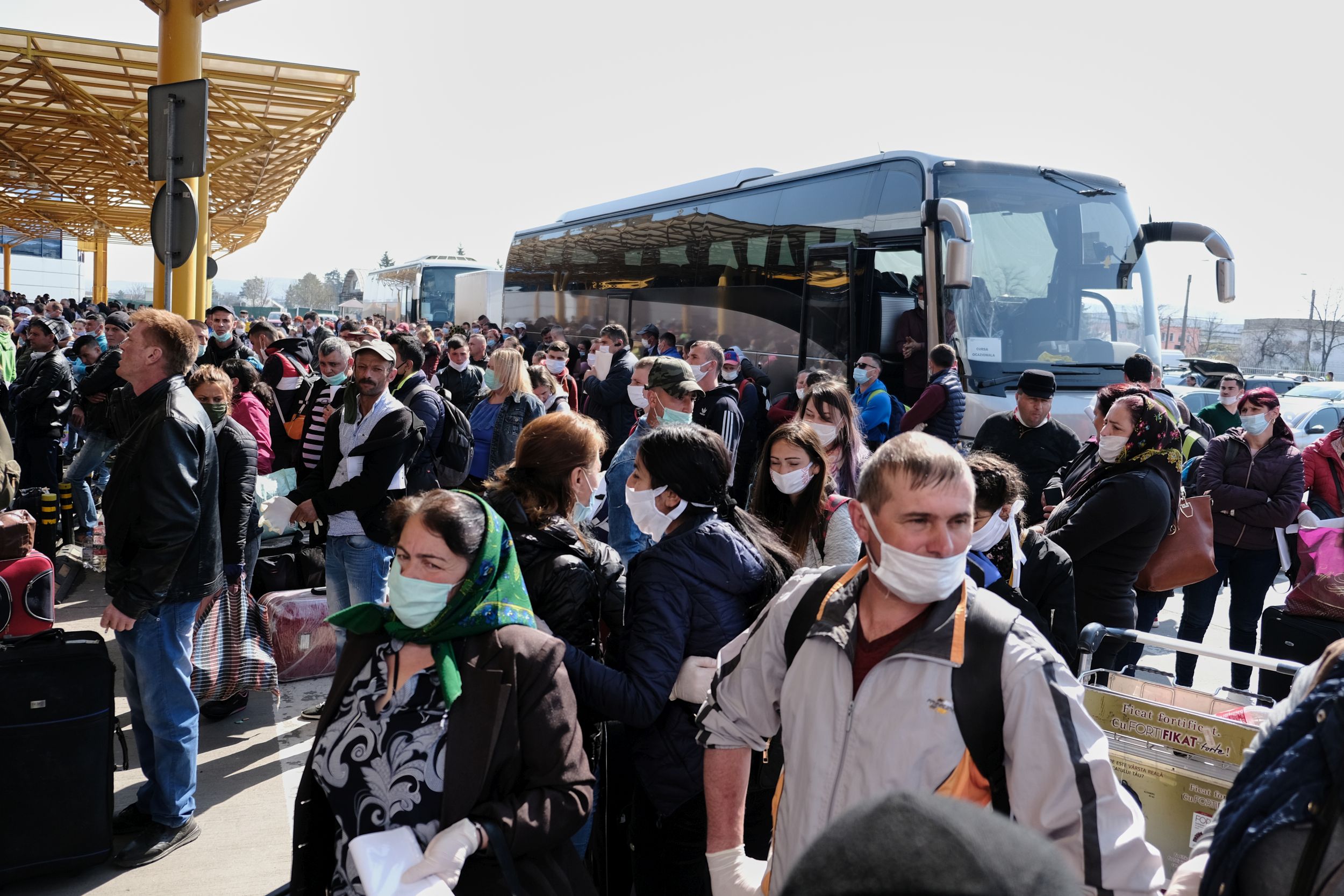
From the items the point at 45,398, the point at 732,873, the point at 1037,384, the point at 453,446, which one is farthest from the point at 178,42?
the point at 732,873

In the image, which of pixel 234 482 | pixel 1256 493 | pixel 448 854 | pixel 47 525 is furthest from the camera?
pixel 47 525

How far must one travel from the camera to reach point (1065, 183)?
11172 mm

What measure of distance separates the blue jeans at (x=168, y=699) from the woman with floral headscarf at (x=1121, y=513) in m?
3.86

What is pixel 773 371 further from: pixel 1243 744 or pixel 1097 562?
pixel 1243 744

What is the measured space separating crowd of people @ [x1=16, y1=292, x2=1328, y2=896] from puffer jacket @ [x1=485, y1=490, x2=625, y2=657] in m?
0.01

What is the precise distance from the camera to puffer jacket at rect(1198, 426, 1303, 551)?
6668 mm

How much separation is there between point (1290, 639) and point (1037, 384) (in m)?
2.19

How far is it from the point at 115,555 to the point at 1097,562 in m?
4.29

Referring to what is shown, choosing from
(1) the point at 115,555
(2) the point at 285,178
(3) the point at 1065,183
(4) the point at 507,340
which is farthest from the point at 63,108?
(1) the point at 115,555

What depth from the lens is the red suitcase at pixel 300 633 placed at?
6250mm

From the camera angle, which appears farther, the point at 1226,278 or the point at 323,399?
the point at 1226,278

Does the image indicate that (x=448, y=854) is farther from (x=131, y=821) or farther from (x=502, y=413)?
(x=502, y=413)

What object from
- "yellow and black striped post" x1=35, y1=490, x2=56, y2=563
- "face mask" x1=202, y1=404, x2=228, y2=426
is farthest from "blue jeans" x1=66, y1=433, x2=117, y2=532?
"face mask" x1=202, y1=404, x2=228, y2=426

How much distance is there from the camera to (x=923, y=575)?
210 centimetres
